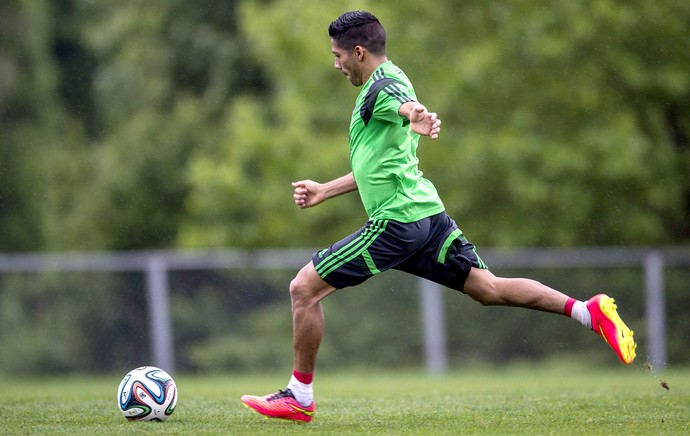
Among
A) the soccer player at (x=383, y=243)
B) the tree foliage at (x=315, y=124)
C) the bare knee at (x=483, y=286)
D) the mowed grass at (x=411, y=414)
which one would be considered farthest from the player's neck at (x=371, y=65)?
the tree foliage at (x=315, y=124)

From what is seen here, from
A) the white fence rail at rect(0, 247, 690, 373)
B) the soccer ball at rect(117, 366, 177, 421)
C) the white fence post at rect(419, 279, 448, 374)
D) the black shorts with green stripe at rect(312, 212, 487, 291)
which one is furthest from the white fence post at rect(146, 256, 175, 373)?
the black shorts with green stripe at rect(312, 212, 487, 291)

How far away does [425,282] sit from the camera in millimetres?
15266

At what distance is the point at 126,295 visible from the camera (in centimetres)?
1523

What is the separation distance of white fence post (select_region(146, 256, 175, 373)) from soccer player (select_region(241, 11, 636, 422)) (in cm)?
882

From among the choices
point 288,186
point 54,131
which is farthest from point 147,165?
point 288,186

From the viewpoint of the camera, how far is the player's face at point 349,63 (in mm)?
6379

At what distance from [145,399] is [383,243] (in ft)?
5.58

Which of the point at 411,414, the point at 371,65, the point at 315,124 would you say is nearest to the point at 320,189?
the point at 371,65

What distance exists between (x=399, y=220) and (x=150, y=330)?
9498 millimetres

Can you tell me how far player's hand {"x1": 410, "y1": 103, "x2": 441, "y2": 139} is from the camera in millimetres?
5688

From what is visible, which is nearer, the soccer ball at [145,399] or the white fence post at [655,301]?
the soccer ball at [145,399]

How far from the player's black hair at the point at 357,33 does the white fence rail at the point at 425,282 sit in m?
8.94

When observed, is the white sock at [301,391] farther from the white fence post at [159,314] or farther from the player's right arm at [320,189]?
the white fence post at [159,314]

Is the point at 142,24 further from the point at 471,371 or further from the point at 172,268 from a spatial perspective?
the point at 471,371
